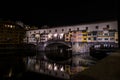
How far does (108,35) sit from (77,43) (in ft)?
32.8

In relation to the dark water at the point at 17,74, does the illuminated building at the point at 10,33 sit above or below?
above

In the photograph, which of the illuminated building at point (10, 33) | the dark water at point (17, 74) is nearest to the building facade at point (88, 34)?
the illuminated building at point (10, 33)

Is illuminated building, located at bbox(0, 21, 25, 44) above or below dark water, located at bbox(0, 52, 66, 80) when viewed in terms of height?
above

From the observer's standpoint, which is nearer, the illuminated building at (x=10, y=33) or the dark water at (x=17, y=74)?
the dark water at (x=17, y=74)

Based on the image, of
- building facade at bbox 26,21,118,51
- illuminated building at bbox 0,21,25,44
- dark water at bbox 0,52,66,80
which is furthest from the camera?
illuminated building at bbox 0,21,25,44

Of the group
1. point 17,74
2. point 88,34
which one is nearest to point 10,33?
point 88,34

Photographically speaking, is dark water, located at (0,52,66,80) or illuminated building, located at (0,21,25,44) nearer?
dark water, located at (0,52,66,80)

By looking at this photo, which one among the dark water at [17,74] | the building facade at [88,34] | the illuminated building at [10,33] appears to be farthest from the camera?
the illuminated building at [10,33]

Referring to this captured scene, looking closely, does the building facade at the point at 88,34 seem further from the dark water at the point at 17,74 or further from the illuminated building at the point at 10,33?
the dark water at the point at 17,74

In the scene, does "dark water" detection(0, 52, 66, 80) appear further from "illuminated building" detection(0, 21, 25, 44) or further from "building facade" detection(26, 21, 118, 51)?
"illuminated building" detection(0, 21, 25, 44)

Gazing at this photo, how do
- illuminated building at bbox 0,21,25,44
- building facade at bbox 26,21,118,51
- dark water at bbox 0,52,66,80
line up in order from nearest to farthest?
1. dark water at bbox 0,52,66,80
2. building facade at bbox 26,21,118,51
3. illuminated building at bbox 0,21,25,44

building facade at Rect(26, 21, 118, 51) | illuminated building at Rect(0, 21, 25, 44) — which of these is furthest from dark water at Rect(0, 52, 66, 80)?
illuminated building at Rect(0, 21, 25, 44)

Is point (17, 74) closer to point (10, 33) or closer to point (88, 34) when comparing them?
point (88, 34)

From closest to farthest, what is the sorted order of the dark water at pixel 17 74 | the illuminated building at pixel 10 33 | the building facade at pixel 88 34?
1. the dark water at pixel 17 74
2. the building facade at pixel 88 34
3. the illuminated building at pixel 10 33
